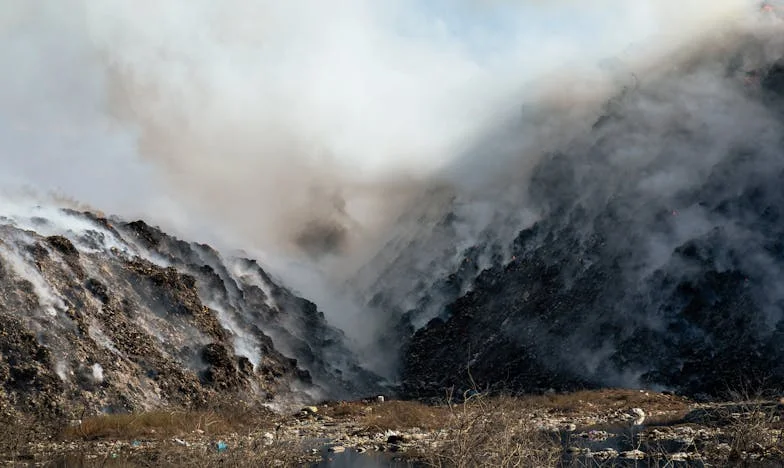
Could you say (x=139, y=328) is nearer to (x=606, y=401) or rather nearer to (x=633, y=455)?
(x=606, y=401)

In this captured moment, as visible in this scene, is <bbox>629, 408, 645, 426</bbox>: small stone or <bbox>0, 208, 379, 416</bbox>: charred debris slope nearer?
<bbox>629, 408, 645, 426</bbox>: small stone

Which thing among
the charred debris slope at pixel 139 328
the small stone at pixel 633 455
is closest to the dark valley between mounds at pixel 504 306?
the charred debris slope at pixel 139 328

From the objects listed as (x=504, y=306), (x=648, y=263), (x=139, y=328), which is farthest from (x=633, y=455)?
(x=504, y=306)

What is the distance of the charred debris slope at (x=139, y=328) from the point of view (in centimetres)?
3366

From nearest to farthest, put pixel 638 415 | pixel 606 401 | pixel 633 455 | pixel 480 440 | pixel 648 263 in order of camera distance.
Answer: pixel 480 440, pixel 633 455, pixel 638 415, pixel 606 401, pixel 648 263

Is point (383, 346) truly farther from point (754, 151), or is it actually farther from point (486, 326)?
point (754, 151)

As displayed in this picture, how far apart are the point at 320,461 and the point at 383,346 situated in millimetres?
31716

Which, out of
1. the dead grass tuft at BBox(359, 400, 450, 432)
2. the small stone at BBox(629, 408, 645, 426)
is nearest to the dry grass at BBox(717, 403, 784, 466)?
the small stone at BBox(629, 408, 645, 426)

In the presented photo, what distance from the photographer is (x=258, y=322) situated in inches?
2028

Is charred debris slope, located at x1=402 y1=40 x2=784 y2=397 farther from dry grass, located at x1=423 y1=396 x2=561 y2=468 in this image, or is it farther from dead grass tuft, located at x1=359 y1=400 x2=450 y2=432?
dry grass, located at x1=423 y1=396 x2=561 y2=468

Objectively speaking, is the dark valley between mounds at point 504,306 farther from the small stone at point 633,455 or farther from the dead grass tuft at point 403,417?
the small stone at point 633,455

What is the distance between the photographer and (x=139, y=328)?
1598 inches

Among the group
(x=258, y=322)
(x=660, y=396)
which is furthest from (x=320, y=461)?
(x=258, y=322)

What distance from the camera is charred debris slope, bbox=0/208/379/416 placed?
33.7 m
